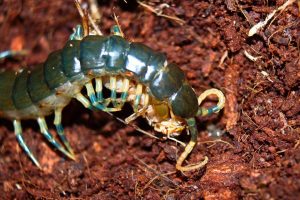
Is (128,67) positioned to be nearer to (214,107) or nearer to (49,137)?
(214,107)

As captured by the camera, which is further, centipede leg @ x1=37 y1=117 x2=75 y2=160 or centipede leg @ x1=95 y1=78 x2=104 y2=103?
centipede leg @ x1=37 y1=117 x2=75 y2=160

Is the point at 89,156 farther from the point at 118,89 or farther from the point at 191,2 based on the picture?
the point at 191,2

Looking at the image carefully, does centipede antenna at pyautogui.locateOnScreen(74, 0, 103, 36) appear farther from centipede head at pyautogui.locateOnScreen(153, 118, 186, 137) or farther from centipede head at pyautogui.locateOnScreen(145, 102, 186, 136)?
centipede head at pyautogui.locateOnScreen(153, 118, 186, 137)

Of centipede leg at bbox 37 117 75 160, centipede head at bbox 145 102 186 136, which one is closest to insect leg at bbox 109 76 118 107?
centipede head at bbox 145 102 186 136

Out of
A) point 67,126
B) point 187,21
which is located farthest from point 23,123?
point 187,21

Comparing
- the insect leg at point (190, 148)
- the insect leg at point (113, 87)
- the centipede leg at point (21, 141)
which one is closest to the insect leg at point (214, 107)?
the insect leg at point (190, 148)

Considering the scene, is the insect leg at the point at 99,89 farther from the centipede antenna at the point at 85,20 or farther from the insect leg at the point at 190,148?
the insect leg at the point at 190,148

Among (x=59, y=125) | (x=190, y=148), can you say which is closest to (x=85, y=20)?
(x=59, y=125)
